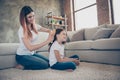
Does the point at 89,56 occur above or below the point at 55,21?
below

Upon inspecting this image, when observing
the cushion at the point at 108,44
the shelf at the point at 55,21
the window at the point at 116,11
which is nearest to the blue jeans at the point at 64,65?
the cushion at the point at 108,44

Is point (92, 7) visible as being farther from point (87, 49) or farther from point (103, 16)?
point (87, 49)

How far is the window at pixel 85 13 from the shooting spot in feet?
16.2

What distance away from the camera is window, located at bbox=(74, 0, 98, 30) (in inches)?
194

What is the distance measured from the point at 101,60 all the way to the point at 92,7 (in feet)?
10.3

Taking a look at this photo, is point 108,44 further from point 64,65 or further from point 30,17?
point 30,17

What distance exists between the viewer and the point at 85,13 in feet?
17.4

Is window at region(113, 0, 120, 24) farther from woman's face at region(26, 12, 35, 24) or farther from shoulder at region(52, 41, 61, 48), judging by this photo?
woman's face at region(26, 12, 35, 24)

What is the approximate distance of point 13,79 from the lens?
1.41 m

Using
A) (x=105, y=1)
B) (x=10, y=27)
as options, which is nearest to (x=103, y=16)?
(x=105, y=1)

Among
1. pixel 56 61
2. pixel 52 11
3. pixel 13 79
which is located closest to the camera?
pixel 13 79

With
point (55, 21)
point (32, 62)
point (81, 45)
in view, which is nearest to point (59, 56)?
point (32, 62)

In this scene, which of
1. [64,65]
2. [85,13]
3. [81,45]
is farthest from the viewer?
[85,13]

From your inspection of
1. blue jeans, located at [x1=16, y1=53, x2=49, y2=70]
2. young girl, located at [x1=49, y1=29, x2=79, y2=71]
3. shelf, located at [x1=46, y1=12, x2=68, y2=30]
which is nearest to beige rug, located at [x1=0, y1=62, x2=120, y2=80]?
young girl, located at [x1=49, y1=29, x2=79, y2=71]
